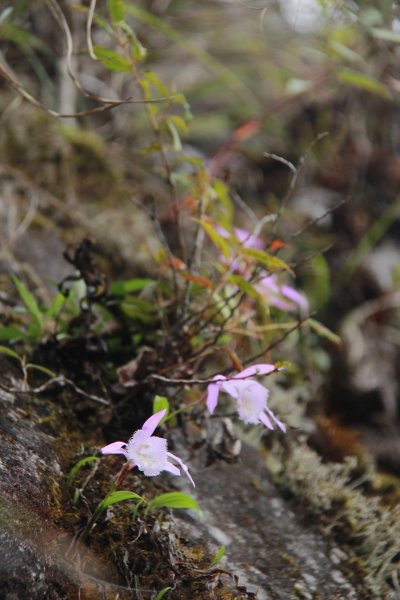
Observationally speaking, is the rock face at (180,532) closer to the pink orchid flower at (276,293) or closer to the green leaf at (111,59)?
the pink orchid flower at (276,293)

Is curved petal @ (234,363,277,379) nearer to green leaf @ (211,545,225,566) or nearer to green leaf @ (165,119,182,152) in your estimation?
green leaf @ (211,545,225,566)

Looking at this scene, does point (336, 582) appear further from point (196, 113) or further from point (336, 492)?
point (196, 113)

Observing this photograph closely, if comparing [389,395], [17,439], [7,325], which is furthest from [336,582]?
[389,395]

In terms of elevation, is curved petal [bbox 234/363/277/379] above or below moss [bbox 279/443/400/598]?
above

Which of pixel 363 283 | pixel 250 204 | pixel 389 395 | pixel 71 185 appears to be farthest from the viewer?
pixel 250 204

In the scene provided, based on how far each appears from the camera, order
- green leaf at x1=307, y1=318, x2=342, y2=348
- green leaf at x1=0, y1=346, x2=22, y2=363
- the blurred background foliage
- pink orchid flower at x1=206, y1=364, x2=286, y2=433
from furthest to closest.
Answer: the blurred background foliage → green leaf at x1=307, y1=318, x2=342, y2=348 → green leaf at x1=0, y1=346, x2=22, y2=363 → pink orchid flower at x1=206, y1=364, x2=286, y2=433

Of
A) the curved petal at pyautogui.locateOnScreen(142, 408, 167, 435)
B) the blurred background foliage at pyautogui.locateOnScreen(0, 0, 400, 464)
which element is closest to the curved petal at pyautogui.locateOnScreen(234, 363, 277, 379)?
the curved petal at pyautogui.locateOnScreen(142, 408, 167, 435)

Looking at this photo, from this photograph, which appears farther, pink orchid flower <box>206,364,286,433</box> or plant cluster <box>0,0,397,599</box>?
plant cluster <box>0,0,397,599</box>

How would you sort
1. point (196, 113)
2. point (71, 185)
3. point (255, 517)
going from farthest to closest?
point (196, 113)
point (71, 185)
point (255, 517)

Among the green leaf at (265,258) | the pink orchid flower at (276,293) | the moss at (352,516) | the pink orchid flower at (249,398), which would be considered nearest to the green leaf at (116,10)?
the green leaf at (265,258)
